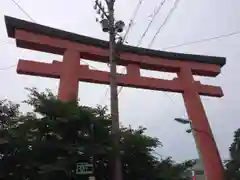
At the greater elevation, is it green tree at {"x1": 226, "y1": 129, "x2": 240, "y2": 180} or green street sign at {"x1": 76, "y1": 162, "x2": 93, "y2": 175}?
green tree at {"x1": 226, "y1": 129, "x2": 240, "y2": 180}

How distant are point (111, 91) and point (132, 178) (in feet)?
7.01

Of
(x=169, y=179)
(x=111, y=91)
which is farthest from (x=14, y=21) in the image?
(x=169, y=179)

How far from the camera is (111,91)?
8.80 m

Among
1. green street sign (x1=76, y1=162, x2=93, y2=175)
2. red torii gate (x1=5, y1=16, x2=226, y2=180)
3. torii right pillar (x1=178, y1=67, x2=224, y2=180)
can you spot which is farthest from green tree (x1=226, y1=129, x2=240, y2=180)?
green street sign (x1=76, y1=162, x2=93, y2=175)

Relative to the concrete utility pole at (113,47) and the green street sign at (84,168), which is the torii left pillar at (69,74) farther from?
the green street sign at (84,168)

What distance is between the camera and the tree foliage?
7.64 meters

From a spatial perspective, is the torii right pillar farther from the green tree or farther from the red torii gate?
the green tree

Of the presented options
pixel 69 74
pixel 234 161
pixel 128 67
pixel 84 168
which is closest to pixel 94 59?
pixel 128 67

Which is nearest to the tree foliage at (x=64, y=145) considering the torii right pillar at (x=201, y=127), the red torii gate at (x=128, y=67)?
the red torii gate at (x=128, y=67)

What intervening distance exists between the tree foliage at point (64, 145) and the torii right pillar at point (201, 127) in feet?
13.7

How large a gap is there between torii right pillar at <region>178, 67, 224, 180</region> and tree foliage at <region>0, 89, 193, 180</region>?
4.18 m

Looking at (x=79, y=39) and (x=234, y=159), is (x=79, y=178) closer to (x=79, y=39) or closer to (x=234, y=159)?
(x=79, y=39)

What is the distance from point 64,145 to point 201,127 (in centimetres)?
667

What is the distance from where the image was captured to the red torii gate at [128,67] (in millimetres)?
10828
